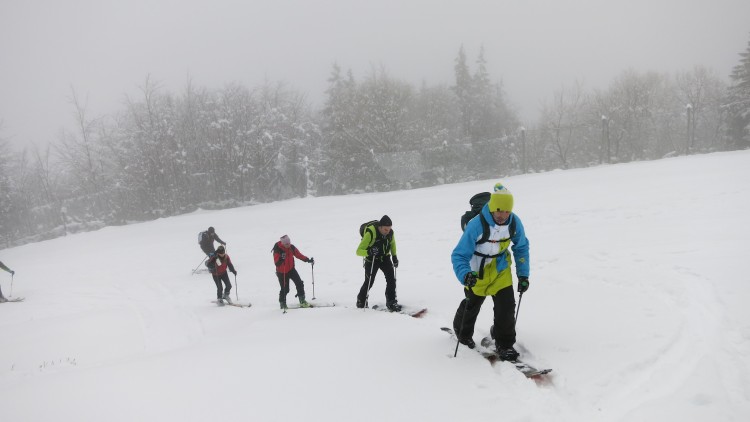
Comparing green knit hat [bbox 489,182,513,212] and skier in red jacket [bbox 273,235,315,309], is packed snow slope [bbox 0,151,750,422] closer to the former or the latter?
skier in red jacket [bbox 273,235,315,309]

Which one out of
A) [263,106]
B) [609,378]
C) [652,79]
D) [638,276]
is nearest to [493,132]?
[652,79]

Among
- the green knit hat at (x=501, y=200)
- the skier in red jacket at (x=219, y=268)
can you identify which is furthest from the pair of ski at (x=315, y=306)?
the green knit hat at (x=501, y=200)

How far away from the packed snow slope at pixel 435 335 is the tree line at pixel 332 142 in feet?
64.5

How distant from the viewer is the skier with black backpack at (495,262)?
188 inches

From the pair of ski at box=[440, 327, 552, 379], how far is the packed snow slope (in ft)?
0.40

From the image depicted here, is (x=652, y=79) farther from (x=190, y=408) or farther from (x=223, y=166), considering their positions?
(x=190, y=408)

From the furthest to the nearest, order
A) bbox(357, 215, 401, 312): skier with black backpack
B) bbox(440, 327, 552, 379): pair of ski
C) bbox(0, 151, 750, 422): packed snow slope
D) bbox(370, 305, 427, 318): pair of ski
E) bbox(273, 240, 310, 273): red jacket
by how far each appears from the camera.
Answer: bbox(273, 240, 310, 273): red jacket, bbox(357, 215, 401, 312): skier with black backpack, bbox(370, 305, 427, 318): pair of ski, bbox(440, 327, 552, 379): pair of ski, bbox(0, 151, 750, 422): packed snow slope

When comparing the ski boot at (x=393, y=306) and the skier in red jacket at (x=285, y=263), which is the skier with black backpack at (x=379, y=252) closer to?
the ski boot at (x=393, y=306)

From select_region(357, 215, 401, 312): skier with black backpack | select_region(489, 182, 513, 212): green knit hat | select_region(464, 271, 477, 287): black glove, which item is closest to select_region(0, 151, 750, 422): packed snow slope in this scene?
select_region(357, 215, 401, 312): skier with black backpack

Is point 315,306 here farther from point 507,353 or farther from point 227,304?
point 507,353

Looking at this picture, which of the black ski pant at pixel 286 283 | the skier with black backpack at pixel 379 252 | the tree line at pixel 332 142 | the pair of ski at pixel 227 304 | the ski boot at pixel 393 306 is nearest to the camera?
the skier with black backpack at pixel 379 252

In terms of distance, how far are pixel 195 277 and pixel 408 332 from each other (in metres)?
12.0

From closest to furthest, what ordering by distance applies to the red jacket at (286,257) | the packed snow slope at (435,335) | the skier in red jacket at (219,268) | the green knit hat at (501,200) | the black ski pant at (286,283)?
the packed snow slope at (435,335) → the green knit hat at (501,200) → the red jacket at (286,257) → the black ski pant at (286,283) → the skier in red jacket at (219,268)

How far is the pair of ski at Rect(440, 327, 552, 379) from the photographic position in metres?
4.55
